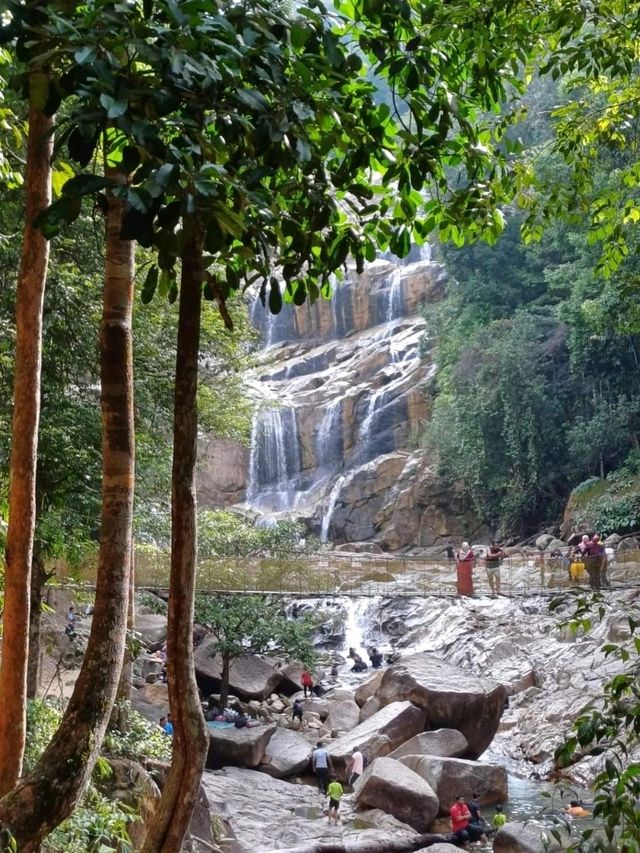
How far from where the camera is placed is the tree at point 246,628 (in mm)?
14398

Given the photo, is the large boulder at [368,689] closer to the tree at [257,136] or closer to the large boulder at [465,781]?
the large boulder at [465,781]

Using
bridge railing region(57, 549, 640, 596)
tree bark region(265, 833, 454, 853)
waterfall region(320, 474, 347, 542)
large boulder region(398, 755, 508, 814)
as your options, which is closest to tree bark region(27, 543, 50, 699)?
tree bark region(265, 833, 454, 853)

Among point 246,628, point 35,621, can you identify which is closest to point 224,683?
point 246,628

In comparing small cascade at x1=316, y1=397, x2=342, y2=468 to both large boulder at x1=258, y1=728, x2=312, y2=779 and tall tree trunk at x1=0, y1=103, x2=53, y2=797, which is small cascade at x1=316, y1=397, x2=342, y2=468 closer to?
large boulder at x1=258, y1=728, x2=312, y2=779

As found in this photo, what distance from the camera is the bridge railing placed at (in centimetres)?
1441

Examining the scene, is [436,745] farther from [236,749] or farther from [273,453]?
[273,453]

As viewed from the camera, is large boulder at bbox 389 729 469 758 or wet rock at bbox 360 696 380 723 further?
wet rock at bbox 360 696 380 723

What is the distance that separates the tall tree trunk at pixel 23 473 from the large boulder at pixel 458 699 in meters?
9.85

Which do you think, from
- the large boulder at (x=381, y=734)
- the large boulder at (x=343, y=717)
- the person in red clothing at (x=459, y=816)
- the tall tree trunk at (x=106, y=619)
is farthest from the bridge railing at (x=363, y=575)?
the tall tree trunk at (x=106, y=619)

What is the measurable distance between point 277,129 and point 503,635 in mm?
15699

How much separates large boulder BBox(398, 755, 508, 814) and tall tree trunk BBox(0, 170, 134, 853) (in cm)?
903

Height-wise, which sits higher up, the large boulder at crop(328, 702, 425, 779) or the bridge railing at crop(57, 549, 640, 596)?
the bridge railing at crop(57, 549, 640, 596)

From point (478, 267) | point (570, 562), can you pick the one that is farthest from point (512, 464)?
point (570, 562)

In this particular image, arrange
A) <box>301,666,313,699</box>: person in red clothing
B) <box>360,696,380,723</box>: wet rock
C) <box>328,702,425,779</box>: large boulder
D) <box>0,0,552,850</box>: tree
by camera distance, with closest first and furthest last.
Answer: <box>0,0,552,850</box>: tree → <box>328,702,425,779</box>: large boulder → <box>360,696,380,723</box>: wet rock → <box>301,666,313,699</box>: person in red clothing
